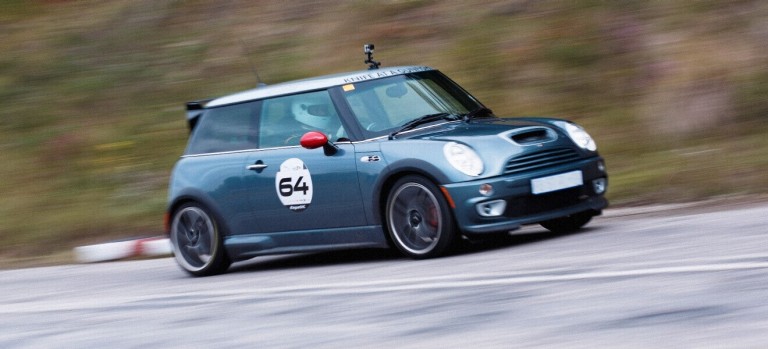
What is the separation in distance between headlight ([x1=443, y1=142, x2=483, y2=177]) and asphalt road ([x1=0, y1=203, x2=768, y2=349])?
628 mm

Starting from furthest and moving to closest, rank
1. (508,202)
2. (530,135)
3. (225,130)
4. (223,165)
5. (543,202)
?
(225,130)
(223,165)
(530,135)
(543,202)
(508,202)

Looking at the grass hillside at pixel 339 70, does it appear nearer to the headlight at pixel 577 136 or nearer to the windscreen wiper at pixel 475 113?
the headlight at pixel 577 136

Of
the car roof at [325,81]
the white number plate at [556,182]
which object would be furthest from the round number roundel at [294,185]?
the white number plate at [556,182]

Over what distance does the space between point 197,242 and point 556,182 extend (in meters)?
3.32

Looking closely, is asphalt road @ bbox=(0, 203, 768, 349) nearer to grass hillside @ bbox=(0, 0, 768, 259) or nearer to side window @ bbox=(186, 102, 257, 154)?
side window @ bbox=(186, 102, 257, 154)

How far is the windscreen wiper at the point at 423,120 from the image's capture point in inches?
358

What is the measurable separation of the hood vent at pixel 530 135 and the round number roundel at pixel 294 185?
1645 mm

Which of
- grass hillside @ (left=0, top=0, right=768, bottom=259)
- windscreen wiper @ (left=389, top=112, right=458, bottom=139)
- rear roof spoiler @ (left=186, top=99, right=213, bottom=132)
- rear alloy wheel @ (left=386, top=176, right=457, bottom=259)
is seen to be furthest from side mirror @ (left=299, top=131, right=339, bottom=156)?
grass hillside @ (left=0, top=0, right=768, bottom=259)

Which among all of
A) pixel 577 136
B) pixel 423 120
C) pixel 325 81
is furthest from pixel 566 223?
pixel 325 81

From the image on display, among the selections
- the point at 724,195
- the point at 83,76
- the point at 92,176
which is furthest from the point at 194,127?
the point at 83,76

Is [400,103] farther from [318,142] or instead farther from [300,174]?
[300,174]

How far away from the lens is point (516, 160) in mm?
8484

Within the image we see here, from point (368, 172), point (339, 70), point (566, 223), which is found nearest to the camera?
point (368, 172)

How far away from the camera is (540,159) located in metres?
8.63
